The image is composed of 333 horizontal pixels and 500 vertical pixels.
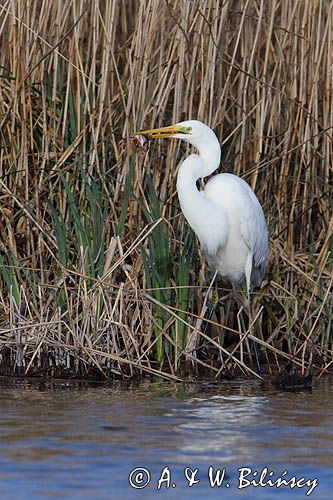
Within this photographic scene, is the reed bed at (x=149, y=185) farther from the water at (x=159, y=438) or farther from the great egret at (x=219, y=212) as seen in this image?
the water at (x=159, y=438)

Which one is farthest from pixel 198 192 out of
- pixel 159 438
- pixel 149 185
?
pixel 159 438

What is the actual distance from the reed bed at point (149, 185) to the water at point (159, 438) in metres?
0.29

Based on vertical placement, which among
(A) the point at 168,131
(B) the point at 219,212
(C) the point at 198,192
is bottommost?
(B) the point at 219,212

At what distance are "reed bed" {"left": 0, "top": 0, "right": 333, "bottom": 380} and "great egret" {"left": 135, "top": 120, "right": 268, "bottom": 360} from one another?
0.14m

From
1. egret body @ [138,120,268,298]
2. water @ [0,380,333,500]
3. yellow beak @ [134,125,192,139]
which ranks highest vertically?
yellow beak @ [134,125,192,139]

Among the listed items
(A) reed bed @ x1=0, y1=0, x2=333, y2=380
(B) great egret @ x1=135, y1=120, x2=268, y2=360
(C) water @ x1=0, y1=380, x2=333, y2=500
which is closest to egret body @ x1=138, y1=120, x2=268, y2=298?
(B) great egret @ x1=135, y1=120, x2=268, y2=360

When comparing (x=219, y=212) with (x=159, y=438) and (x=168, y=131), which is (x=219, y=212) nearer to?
(x=168, y=131)

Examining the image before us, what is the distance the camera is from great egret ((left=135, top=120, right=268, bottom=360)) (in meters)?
5.17

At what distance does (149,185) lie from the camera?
5293mm

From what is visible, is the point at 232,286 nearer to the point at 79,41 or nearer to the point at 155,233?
the point at 155,233

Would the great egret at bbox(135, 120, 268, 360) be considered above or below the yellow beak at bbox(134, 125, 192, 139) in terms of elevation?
below

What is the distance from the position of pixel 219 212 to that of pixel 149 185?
0.45 m

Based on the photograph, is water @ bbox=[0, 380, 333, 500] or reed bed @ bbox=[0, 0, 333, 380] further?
reed bed @ bbox=[0, 0, 333, 380]

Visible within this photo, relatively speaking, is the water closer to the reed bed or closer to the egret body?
the reed bed
